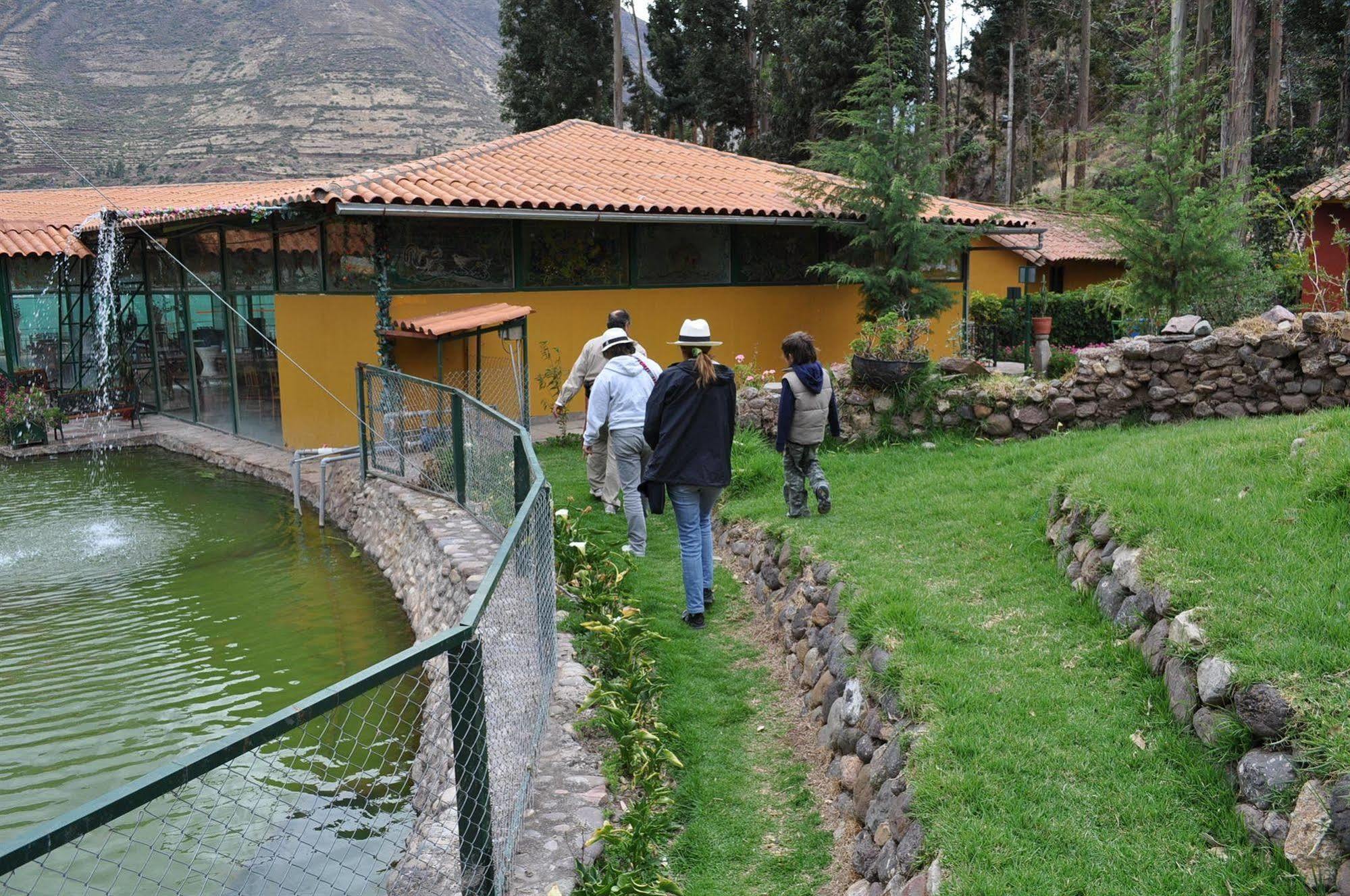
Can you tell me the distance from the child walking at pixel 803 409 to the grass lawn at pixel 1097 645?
53 cm

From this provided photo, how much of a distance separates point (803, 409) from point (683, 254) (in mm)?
8166

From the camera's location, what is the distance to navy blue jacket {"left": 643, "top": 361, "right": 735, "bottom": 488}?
21.0 feet

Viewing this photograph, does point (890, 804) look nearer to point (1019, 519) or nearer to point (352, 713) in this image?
point (1019, 519)

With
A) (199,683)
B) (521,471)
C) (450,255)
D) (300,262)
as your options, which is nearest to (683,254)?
(450,255)

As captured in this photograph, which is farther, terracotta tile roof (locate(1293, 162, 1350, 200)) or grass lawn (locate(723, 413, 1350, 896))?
terracotta tile roof (locate(1293, 162, 1350, 200))

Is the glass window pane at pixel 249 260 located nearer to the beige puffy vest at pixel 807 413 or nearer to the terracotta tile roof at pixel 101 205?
the terracotta tile roof at pixel 101 205

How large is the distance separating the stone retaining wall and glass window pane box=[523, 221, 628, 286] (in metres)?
5.20

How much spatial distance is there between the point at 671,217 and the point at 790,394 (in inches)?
273

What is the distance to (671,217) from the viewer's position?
45.7ft

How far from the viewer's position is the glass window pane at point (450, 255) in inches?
499

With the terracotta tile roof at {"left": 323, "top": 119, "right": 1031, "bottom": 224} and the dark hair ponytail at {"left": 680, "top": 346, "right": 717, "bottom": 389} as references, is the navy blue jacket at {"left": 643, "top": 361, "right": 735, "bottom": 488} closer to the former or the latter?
the dark hair ponytail at {"left": 680, "top": 346, "right": 717, "bottom": 389}

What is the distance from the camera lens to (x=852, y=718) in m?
5.06

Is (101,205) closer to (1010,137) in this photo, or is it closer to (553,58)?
(553,58)

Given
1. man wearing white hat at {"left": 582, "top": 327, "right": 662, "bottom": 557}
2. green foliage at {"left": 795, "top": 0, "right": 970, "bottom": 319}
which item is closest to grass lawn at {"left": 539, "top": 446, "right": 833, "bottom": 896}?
man wearing white hat at {"left": 582, "top": 327, "right": 662, "bottom": 557}
